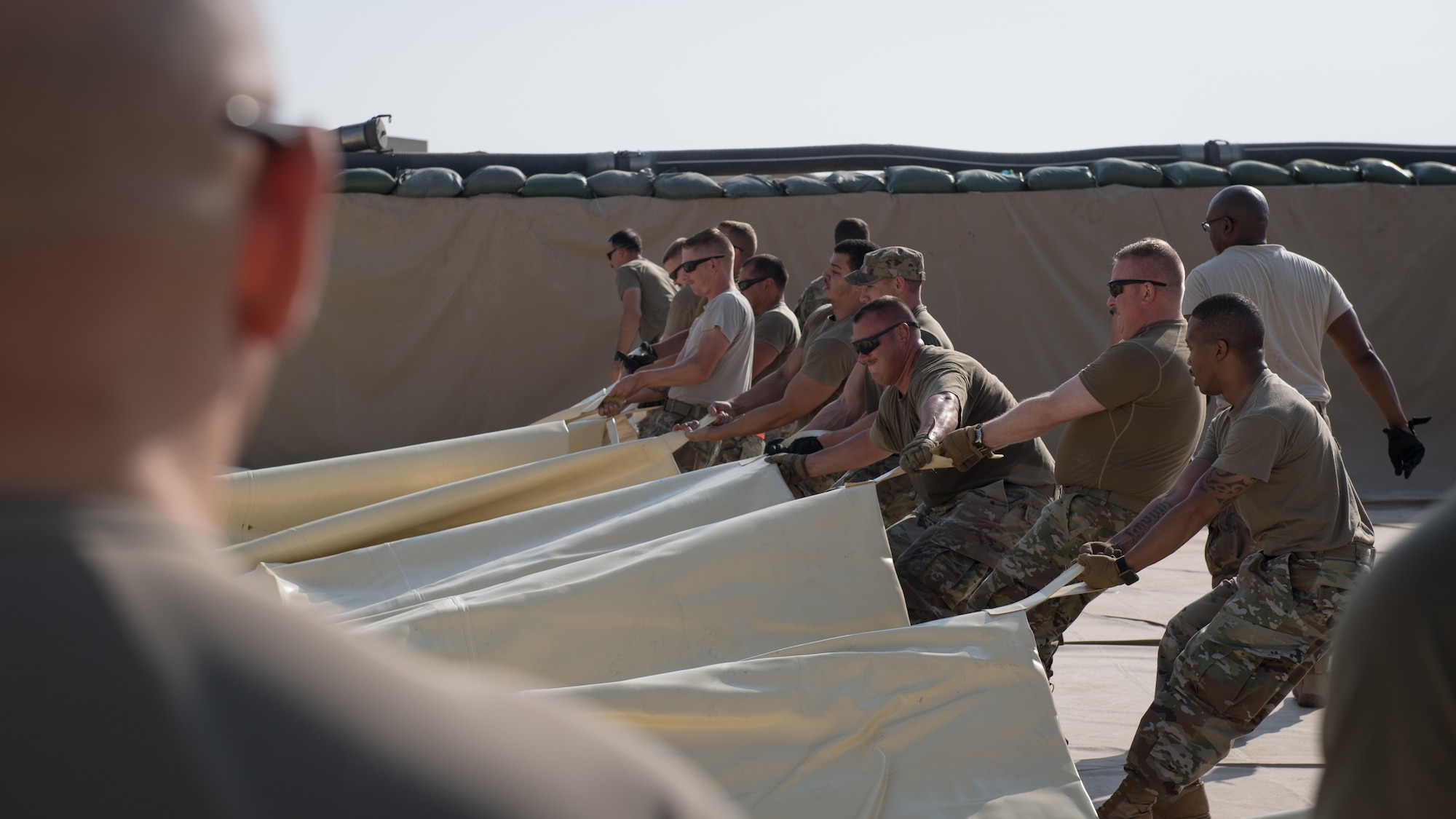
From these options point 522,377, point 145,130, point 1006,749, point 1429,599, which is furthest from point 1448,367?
point 145,130

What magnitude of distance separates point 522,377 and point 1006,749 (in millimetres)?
8590

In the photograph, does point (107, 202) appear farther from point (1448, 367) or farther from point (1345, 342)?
point (1448, 367)

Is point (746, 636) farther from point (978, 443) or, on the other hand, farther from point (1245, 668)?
point (1245, 668)

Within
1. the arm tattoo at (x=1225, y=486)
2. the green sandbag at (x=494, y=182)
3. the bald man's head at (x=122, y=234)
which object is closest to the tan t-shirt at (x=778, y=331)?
the arm tattoo at (x=1225, y=486)

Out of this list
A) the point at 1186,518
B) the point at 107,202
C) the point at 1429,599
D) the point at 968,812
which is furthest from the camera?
the point at 1186,518

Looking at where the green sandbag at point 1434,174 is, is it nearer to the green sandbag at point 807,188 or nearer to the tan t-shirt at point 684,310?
the green sandbag at point 807,188

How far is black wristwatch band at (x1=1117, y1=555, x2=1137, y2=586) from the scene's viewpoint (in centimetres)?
331

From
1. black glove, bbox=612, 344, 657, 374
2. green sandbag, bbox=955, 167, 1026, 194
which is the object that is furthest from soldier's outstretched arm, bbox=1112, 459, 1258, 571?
green sandbag, bbox=955, 167, 1026, 194

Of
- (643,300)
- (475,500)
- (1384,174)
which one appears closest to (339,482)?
(475,500)

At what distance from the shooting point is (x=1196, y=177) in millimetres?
10977

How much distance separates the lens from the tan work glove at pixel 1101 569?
330 cm

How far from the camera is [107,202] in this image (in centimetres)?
53

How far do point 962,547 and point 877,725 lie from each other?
1487mm

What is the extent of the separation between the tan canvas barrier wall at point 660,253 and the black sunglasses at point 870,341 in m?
6.50
